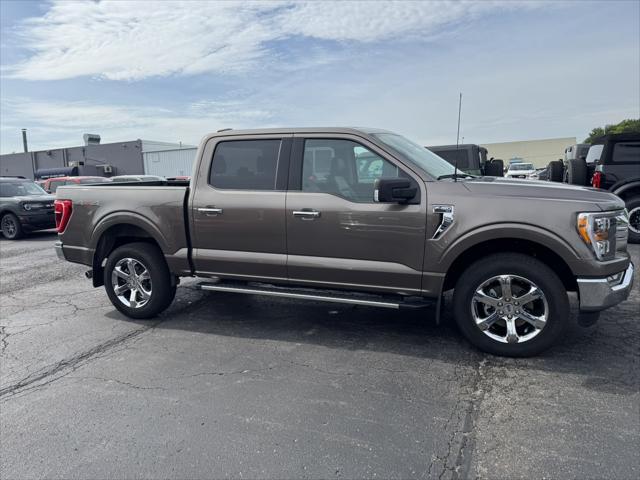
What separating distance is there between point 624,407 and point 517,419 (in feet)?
2.52

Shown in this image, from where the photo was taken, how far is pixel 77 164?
39656mm

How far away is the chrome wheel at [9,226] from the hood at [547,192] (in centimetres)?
1295

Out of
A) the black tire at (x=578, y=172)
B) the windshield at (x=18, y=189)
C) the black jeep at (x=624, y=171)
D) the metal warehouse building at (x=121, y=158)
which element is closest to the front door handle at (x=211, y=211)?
the black jeep at (x=624, y=171)

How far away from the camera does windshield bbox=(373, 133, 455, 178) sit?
14.0 feet

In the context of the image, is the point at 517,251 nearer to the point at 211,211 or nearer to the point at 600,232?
the point at 600,232

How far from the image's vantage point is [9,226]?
42.1 feet

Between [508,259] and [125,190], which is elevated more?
[125,190]

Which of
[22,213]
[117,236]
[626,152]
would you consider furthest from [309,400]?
[22,213]

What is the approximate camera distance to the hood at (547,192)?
12.1 feet

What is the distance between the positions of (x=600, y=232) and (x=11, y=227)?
13992 mm

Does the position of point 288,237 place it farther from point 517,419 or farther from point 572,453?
point 572,453

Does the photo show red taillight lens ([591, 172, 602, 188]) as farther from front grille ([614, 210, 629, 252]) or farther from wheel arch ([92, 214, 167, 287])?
wheel arch ([92, 214, 167, 287])

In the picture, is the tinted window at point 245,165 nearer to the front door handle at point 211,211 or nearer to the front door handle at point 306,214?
the front door handle at point 211,211

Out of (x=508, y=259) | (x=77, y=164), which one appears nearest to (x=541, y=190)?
(x=508, y=259)
